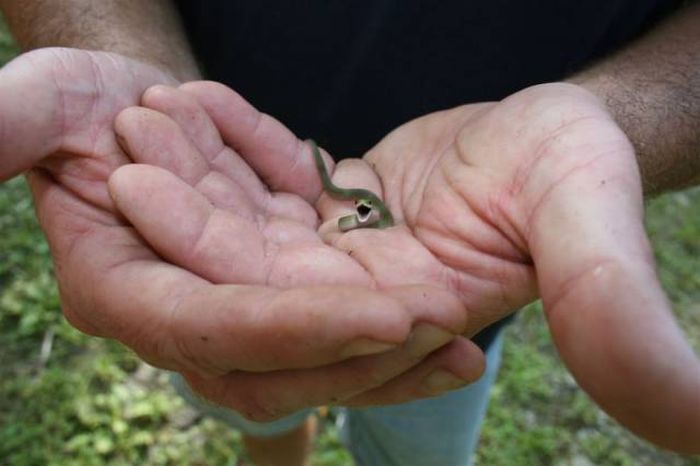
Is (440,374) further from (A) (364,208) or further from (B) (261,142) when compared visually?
(B) (261,142)

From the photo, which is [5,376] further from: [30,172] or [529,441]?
[529,441]

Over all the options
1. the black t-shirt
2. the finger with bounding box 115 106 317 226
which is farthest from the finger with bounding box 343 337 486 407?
the black t-shirt

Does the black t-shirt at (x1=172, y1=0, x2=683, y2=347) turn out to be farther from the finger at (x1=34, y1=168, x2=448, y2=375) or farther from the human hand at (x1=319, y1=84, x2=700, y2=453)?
the finger at (x1=34, y1=168, x2=448, y2=375)

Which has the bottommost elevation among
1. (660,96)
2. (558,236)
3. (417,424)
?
(417,424)

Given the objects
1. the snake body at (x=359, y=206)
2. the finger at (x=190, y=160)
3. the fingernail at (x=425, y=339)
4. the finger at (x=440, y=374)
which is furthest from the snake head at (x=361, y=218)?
the fingernail at (x=425, y=339)

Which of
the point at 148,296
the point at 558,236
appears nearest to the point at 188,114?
the point at 148,296

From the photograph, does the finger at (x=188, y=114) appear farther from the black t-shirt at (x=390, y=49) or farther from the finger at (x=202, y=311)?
the black t-shirt at (x=390, y=49)

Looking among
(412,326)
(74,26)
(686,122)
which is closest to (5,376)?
(74,26)
